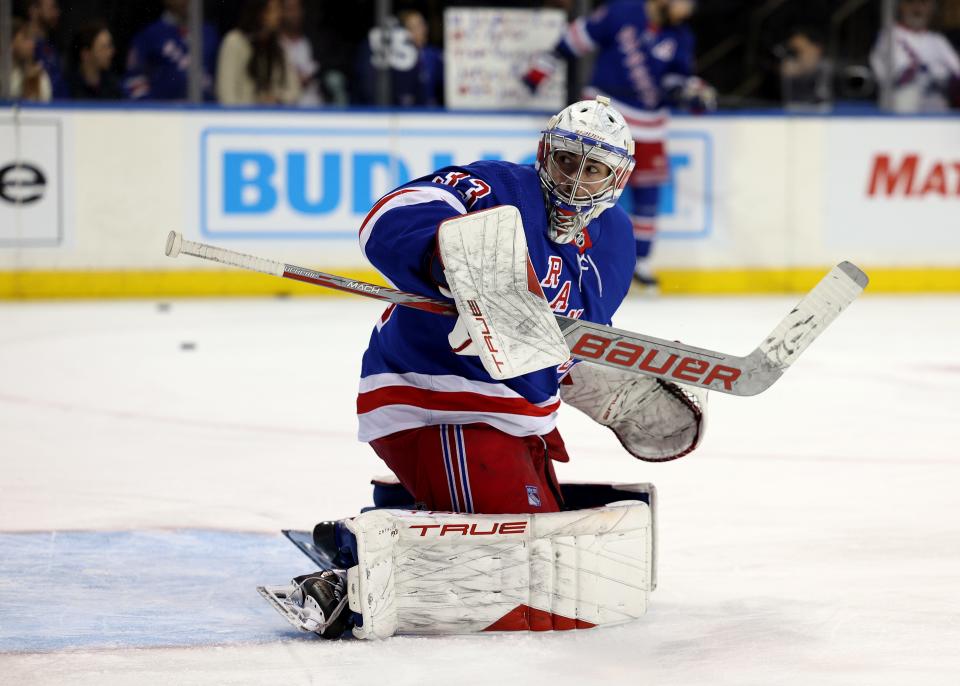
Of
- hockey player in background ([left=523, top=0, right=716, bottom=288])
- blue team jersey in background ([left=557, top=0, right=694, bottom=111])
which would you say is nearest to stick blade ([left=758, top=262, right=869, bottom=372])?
hockey player in background ([left=523, top=0, right=716, bottom=288])

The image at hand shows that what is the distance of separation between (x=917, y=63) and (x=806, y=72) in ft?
1.95

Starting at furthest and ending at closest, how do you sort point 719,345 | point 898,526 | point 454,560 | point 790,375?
1. point 719,345
2. point 790,375
3. point 898,526
4. point 454,560

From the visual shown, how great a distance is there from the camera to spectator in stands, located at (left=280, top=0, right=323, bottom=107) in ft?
23.9

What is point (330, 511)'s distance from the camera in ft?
10.3

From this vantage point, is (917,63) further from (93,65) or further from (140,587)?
(140,587)

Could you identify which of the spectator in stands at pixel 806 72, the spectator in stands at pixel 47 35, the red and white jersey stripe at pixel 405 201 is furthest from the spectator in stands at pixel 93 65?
the red and white jersey stripe at pixel 405 201

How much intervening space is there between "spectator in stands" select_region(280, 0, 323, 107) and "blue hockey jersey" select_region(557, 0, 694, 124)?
3.88 ft

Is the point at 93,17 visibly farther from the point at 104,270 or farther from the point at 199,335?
the point at 199,335

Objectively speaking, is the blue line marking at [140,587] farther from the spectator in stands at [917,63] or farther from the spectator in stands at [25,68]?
the spectator in stands at [917,63]

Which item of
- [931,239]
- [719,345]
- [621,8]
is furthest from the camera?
[931,239]

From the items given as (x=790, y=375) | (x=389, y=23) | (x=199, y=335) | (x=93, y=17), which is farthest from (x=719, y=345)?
(x=93, y=17)

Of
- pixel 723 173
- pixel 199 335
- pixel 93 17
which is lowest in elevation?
pixel 199 335

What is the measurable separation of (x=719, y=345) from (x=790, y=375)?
0.67 m

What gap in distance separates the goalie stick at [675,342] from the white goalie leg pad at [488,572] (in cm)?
25
